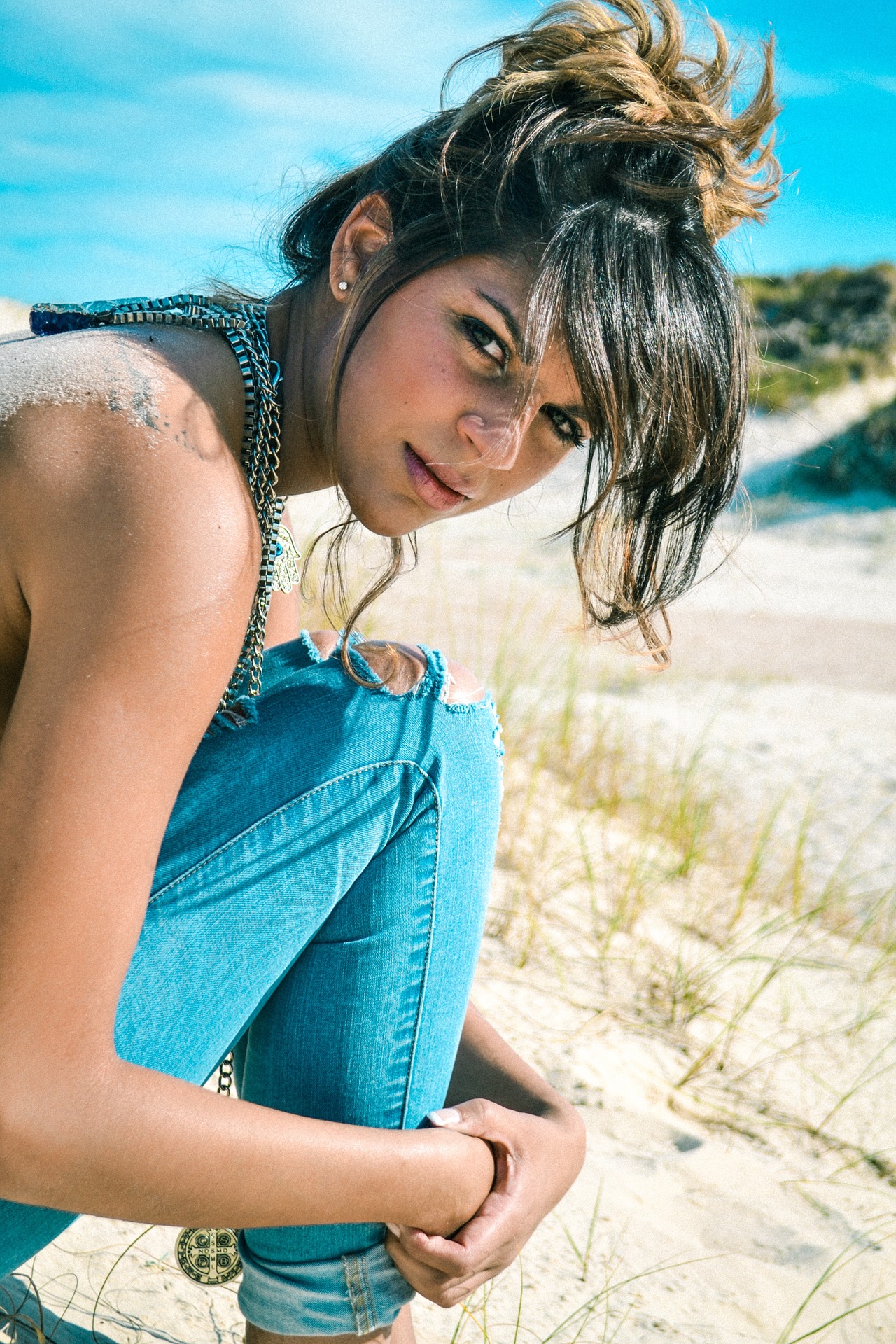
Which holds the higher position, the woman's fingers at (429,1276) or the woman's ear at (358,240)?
the woman's ear at (358,240)

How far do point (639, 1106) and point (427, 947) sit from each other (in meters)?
1.10

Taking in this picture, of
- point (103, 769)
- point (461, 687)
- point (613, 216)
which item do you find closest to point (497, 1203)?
point (461, 687)

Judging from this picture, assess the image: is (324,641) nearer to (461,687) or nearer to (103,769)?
(461,687)

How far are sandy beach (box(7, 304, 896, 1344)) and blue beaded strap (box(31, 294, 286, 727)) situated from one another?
0.63 meters

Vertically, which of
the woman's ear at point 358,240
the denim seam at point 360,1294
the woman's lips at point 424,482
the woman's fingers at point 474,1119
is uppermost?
the woman's ear at point 358,240

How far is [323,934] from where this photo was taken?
1.26 metres

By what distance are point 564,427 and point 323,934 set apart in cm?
73

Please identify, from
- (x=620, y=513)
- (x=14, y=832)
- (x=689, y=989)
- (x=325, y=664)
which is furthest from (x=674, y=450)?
(x=689, y=989)

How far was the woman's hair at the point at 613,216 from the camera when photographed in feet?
4.27

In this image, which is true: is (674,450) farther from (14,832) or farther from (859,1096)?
(859,1096)

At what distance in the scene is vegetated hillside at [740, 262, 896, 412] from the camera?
57.9 ft

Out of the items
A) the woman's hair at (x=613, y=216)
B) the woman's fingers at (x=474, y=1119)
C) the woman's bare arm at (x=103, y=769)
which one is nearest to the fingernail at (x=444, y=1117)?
the woman's fingers at (x=474, y=1119)

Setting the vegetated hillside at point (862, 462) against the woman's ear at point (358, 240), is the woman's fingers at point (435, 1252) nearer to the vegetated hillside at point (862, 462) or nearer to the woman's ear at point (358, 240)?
the woman's ear at point (358, 240)

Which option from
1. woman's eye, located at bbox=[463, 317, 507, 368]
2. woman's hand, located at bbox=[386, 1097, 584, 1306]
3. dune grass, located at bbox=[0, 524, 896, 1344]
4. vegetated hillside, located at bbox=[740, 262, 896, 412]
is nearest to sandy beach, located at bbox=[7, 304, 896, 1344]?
dune grass, located at bbox=[0, 524, 896, 1344]
